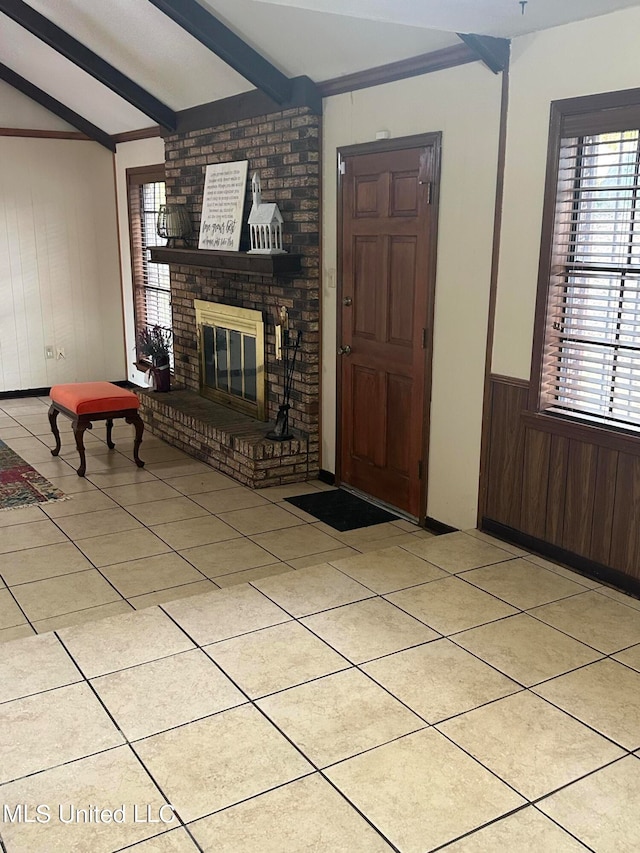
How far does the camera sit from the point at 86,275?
7.91m

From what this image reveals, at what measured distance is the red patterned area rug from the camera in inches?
189

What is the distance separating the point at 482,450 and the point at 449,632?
1.19m

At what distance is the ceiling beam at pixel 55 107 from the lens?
7.03 m

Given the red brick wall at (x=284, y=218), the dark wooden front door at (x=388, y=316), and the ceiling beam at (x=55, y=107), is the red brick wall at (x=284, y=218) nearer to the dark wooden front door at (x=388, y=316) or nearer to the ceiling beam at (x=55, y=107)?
the dark wooden front door at (x=388, y=316)

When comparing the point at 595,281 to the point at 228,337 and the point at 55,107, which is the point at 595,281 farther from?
the point at 55,107

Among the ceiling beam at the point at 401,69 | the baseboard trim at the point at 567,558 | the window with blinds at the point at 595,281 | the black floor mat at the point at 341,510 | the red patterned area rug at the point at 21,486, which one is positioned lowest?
the black floor mat at the point at 341,510

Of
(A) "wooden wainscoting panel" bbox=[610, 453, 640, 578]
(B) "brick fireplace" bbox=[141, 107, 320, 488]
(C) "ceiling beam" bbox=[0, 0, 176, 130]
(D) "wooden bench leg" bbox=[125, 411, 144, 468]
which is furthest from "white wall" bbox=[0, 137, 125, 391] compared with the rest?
(A) "wooden wainscoting panel" bbox=[610, 453, 640, 578]

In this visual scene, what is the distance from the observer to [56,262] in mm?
7738

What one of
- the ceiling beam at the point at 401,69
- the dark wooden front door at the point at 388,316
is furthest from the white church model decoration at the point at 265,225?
the ceiling beam at the point at 401,69

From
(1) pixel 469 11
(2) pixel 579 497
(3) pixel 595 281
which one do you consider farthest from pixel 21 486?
(1) pixel 469 11

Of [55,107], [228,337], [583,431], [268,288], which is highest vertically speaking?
[55,107]

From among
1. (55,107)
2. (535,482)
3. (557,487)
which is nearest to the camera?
(557,487)

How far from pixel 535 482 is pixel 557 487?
0.13 meters

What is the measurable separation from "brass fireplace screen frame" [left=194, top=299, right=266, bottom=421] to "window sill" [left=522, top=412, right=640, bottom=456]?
93.6 inches
